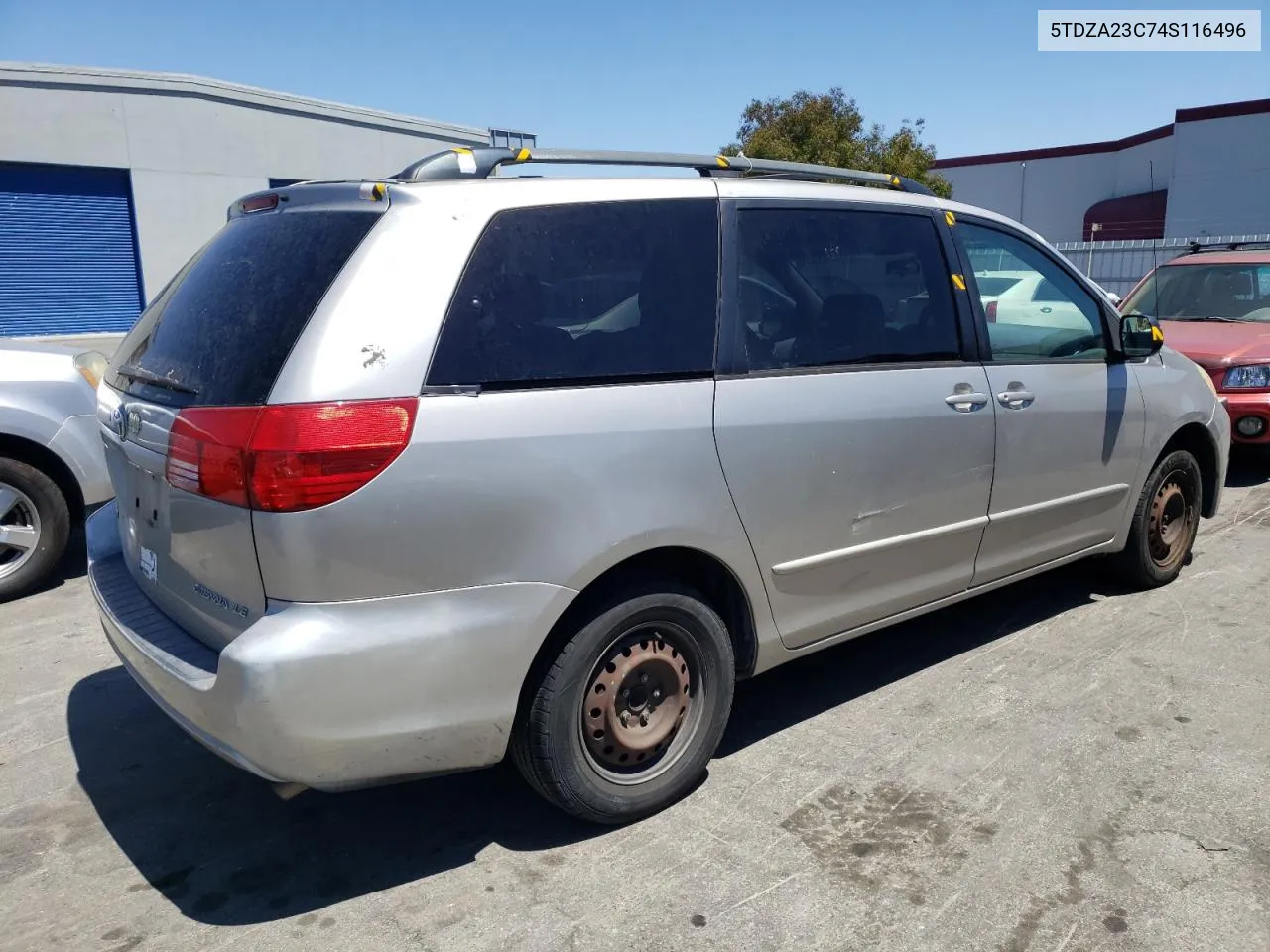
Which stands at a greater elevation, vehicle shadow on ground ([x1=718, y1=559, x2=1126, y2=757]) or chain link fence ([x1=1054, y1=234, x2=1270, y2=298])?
chain link fence ([x1=1054, y1=234, x2=1270, y2=298])

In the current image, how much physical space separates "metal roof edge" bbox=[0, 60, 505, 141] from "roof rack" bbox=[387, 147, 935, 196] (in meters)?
9.80

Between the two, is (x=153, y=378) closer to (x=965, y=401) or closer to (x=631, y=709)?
(x=631, y=709)

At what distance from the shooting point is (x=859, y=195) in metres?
3.77

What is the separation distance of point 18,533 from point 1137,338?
5.56 meters

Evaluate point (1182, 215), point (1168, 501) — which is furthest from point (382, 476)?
point (1182, 215)

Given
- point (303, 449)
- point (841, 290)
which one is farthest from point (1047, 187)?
point (303, 449)

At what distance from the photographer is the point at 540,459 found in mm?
2684

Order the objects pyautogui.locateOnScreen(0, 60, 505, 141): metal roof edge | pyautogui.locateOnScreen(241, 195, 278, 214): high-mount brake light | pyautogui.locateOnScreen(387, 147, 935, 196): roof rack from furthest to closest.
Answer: pyautogui.locateOnScreen(0, 60, 505, 141): metal roof edge → pyautogui.locateOnScreen(241, 195, 278, 214): high-mount brake light → pyautogui.locateOnScreen(387, 147, 935, 196): roof rack

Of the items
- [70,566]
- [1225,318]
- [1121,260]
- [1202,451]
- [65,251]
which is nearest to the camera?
[1202,451]

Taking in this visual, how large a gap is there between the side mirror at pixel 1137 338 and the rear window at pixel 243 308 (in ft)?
11.5

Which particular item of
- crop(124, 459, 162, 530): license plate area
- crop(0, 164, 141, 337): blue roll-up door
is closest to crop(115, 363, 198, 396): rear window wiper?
crop(124, 459, 162, 530): license plate area

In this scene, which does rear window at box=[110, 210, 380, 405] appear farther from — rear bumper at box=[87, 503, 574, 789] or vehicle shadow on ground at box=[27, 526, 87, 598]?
vehicle shadow on ground at box=[27, 526, 87, 598]

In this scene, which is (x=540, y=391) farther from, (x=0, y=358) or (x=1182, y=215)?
(x=1182, y=215)

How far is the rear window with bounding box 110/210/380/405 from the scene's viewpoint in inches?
102
